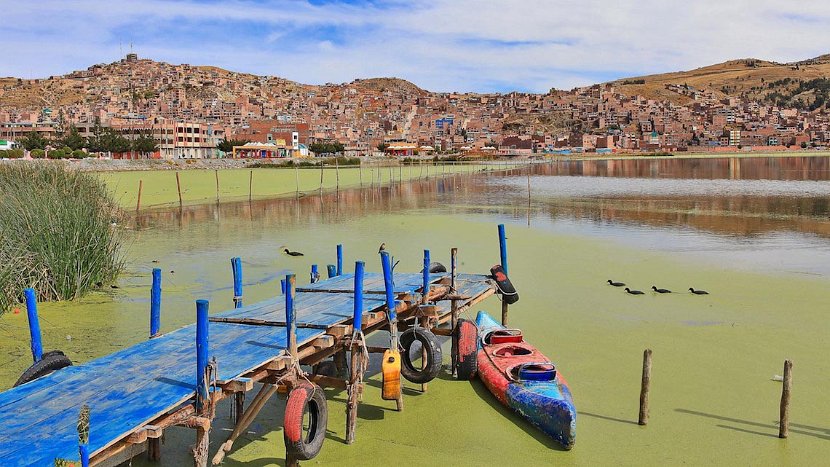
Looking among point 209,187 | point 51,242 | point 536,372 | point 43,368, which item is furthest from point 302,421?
point 209,187

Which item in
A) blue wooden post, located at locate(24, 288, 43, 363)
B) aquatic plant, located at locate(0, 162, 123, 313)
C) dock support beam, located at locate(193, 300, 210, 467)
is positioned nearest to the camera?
dock support beam, located at locate(193, 300, 210, 467)

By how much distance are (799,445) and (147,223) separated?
81.0 ft

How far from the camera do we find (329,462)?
282 inches

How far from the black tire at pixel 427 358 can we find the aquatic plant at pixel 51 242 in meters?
5.56

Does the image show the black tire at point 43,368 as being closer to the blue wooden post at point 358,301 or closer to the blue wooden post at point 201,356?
the blue wooden post at point 201,356

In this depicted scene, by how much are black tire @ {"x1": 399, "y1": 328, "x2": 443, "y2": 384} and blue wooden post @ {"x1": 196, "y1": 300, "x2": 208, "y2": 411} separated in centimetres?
355

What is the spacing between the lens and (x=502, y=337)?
9.88 meters

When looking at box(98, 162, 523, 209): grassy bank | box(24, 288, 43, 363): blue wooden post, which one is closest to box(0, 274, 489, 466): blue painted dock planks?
box(24, 288, 43, 363): blue wooden post

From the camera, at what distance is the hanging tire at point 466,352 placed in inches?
376

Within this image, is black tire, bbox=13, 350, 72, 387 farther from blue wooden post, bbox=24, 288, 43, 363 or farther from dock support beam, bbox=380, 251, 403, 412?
dock support beam, bbox=380, 251, 403, 412

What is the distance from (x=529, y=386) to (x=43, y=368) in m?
4.98

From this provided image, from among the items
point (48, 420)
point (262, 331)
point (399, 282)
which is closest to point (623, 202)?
point (399, 282)

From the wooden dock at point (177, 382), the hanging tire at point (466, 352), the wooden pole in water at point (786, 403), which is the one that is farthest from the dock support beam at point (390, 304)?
the wooden pole in water at point (786, 403)

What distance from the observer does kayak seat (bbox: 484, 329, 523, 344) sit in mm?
9867
